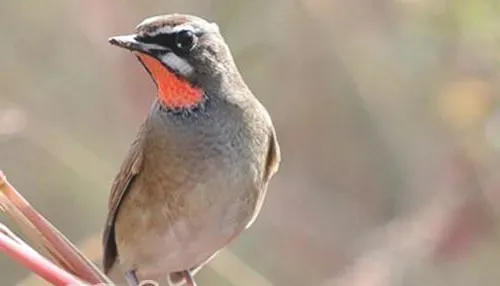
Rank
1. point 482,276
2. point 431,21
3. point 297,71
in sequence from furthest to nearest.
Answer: point 297,71, point 482,276, point 431,21

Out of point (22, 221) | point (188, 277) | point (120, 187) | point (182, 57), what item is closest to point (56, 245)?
point (22, 221)

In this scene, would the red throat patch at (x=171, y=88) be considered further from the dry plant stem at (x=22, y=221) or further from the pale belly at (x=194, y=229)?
the dry plant stem at (x=22, y=221)

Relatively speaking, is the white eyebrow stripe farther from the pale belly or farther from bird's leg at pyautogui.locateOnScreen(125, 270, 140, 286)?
bird's leg at pyautogui.locateOnScreen(125, 270, 140, 286)

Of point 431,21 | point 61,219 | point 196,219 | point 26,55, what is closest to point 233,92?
point 196,219

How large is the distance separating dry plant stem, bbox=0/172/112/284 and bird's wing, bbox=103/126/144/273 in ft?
3.74

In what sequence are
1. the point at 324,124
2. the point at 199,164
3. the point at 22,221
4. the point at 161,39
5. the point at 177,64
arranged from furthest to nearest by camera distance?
the point at 324,124 < the point at 199,164 < the point at 177,64 < the point at 161,39 < the point at 22,221

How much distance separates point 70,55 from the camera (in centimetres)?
409

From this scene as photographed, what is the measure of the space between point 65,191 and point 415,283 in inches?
51.0

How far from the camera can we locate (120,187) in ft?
8.66

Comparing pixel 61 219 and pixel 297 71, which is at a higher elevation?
pixel 297 71

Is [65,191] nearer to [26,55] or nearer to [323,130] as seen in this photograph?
[26,55]

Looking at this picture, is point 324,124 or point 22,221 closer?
point 22,221

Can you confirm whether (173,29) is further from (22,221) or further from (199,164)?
(22,221)

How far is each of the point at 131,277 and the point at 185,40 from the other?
66 cm
